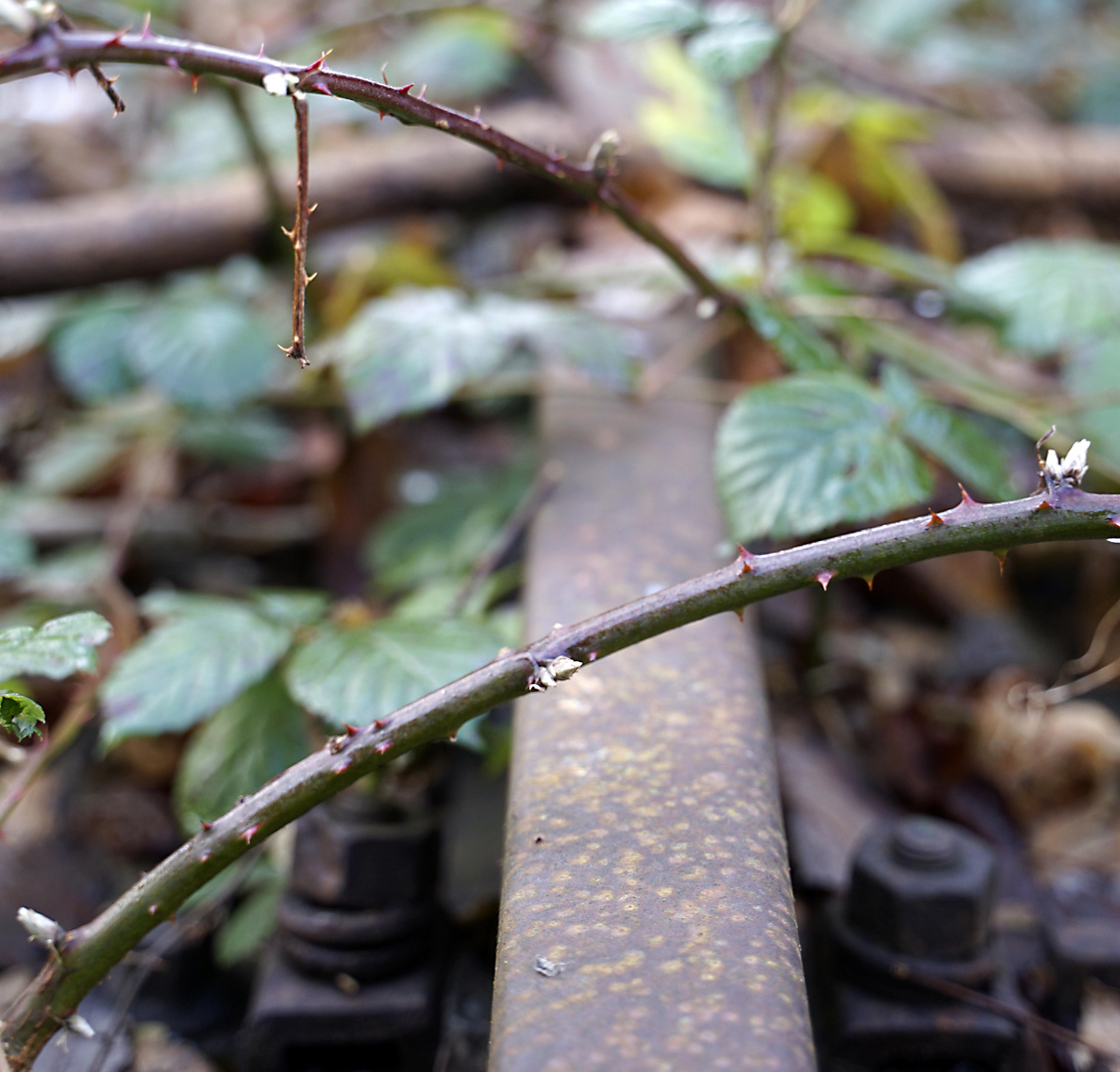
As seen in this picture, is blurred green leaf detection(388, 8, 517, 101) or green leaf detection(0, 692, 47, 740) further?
blurred green leaf detection(388, 8, 517, 101)

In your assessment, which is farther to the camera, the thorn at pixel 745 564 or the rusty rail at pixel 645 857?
the thorn at pixel 745 564

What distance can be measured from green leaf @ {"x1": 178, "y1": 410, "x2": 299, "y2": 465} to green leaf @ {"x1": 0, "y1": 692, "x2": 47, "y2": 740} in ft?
3.79

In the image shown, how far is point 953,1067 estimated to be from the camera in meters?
1.02

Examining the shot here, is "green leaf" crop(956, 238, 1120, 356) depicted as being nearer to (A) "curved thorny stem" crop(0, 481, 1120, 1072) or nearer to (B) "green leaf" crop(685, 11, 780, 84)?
(B) "green leaf" crop(685, 11, 780, 84)

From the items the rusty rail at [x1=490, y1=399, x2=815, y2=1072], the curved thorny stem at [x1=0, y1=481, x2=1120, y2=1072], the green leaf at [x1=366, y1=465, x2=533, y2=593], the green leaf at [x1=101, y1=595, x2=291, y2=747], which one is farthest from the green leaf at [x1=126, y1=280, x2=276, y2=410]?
the curved thorny stem at [x1=0, y1=481, x2=1120, y2=1072]

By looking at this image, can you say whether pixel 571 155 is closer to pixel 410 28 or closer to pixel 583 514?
pixel 583 514

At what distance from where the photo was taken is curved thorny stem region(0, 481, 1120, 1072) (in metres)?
0.71

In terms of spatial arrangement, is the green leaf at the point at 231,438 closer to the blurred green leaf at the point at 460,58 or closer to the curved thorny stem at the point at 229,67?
the blurred green leaf at the point at 460,58

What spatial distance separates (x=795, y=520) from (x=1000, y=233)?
195 centimetres

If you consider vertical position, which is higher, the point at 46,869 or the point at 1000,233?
the point at 1000,233

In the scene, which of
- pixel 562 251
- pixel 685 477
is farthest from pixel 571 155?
pixel 685 477

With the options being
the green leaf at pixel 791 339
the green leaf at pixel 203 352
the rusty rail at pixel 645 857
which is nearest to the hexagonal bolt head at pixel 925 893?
the rusty rail at pixel 645 857

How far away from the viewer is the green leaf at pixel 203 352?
63.7 inches

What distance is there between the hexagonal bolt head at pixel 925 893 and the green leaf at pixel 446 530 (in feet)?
2.29
